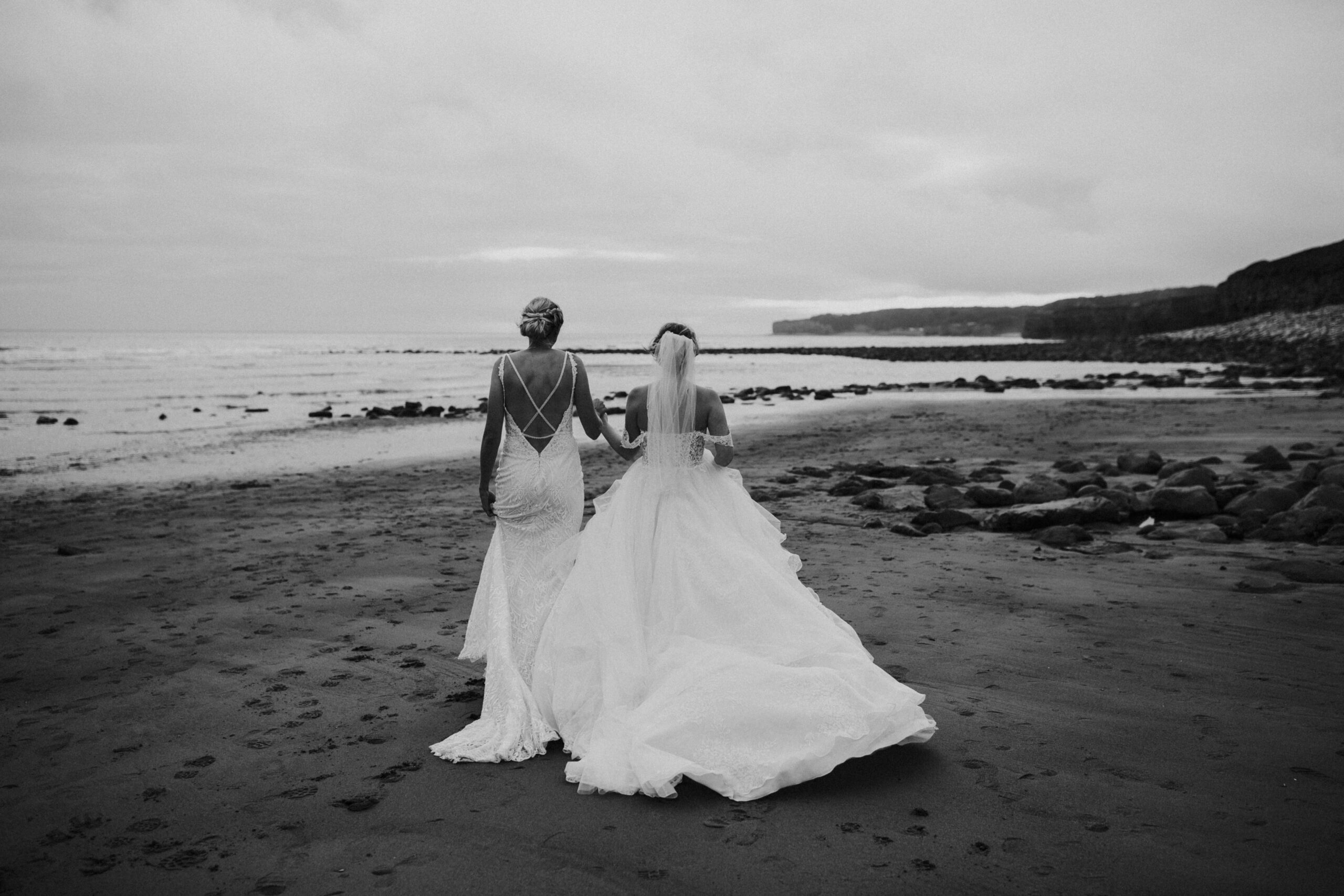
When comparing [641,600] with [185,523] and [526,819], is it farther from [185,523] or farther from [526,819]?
[185,523]

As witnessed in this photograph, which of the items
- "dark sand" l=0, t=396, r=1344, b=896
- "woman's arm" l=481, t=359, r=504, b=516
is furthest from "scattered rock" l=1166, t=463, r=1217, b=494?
"woman's arm" l=481, t=359, r=504, b=516

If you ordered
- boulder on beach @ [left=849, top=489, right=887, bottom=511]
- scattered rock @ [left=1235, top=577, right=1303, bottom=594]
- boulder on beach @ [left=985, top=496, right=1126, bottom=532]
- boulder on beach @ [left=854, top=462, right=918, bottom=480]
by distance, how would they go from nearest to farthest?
scattered rock @ [left=1235, top=577, right=1303, bottom=594] < boulder on beach @ [left=985, top=496, right=1126, bottom=532] < boulder on beach @ [left=849, top=489, right=887, bottom=511] < boulder on beach @ [left=854, top=462, right=918, bottom=480]

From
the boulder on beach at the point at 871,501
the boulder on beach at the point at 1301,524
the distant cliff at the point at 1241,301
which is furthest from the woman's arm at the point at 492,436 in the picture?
the distant cliff at the point at 1241,301

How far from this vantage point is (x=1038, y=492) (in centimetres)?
1073

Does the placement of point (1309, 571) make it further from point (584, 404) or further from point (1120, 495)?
point (584, 404)

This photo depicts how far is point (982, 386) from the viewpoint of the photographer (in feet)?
110

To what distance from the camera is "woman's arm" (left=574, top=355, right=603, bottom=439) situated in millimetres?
5148

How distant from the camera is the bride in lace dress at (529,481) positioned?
512 cm

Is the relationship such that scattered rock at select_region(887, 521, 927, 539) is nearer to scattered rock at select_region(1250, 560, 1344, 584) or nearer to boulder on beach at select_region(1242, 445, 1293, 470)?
scattered rock at select_region(1250, 560, 1344, 584)

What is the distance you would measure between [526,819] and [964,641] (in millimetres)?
3474

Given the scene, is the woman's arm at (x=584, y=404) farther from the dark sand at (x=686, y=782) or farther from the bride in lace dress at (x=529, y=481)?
the dark sand at (x=686, y=782)

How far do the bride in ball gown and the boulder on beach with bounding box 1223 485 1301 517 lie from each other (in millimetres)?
6771

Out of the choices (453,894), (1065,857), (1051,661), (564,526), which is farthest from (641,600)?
(1051,661)

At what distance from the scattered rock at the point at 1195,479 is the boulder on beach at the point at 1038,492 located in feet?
3.95
